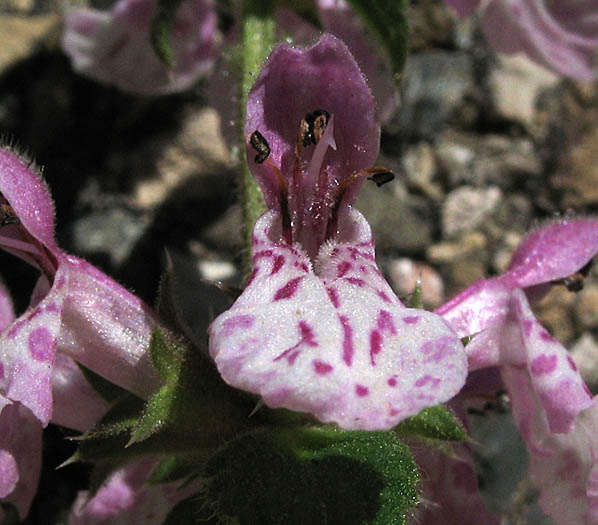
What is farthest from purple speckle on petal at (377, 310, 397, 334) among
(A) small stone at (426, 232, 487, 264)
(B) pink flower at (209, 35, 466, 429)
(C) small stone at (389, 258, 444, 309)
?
(A) small stone at (426, 232, 487, 264)

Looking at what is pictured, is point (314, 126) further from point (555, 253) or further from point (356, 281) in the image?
point (555, 253)

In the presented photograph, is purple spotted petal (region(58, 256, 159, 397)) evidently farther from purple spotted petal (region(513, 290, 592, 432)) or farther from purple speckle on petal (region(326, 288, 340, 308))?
purple spotted petal (region(513, 290, 592, 432))

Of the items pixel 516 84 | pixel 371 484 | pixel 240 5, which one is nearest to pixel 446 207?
pixel 516 84

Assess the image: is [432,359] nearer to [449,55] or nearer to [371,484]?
[371,484]

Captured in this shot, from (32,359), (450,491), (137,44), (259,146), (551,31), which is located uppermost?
(259,146)

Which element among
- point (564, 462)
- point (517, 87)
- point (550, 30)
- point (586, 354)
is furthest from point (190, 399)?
point (517, 87)
